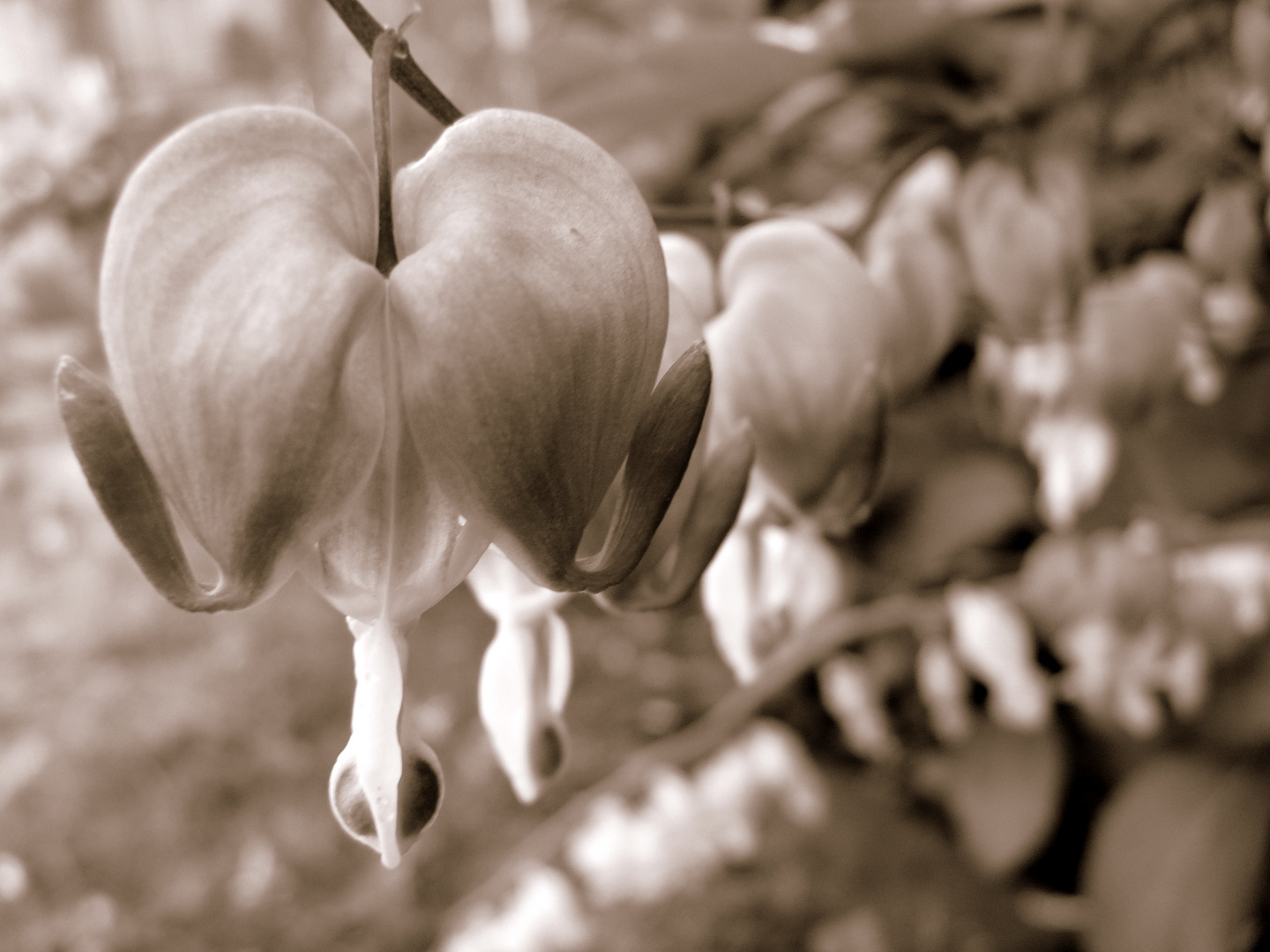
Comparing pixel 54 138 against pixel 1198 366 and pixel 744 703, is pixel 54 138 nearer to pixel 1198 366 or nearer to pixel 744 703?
pixel 744 703

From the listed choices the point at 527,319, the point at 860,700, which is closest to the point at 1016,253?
the point at 527,319

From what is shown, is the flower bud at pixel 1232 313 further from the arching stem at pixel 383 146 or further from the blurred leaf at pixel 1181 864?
the arching stem at pixel 383 146

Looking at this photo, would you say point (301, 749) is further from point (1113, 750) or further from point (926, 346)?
point (926, 346)

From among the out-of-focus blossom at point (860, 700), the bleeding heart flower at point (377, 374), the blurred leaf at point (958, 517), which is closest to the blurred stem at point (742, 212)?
the bleeding heart flower at point (377, 374)

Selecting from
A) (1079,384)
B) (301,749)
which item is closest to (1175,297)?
(1079,384)

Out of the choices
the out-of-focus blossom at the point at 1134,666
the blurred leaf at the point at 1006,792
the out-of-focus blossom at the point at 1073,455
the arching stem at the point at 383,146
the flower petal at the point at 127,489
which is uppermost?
the arching stem at the point at 383,146
